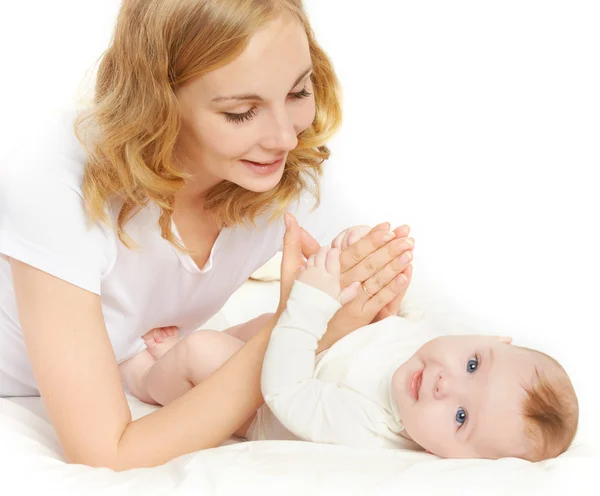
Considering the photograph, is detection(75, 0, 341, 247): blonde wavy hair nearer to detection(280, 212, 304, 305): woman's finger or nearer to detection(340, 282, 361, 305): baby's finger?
detection(280, 212, 304, 305): woman's finger

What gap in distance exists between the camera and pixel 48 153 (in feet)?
5.90

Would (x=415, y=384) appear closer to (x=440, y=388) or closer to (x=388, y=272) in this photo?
(x=440, y=388)

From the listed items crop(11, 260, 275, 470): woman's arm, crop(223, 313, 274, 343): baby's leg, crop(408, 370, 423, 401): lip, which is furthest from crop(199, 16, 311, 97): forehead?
crop(223, 313, 274, 343): baby's leg

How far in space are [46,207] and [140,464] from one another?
528 millimetres

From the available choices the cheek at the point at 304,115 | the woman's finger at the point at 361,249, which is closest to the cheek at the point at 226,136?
the cheek at the point at 304,115

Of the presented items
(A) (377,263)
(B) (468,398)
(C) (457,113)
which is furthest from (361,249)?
(C) (457,113)

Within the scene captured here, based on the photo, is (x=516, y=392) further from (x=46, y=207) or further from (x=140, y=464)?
(x=46, y=207)

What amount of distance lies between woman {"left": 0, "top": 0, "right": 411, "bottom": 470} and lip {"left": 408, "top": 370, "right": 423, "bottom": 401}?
22 cm

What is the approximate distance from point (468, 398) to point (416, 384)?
4.4 inches

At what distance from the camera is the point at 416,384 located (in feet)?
5.91

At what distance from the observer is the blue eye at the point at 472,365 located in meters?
1.79

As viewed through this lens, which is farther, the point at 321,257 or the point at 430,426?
the point at 321,257

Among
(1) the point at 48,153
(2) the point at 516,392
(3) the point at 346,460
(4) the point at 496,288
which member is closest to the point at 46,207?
(1) the point at 48,153

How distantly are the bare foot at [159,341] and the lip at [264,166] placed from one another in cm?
66
